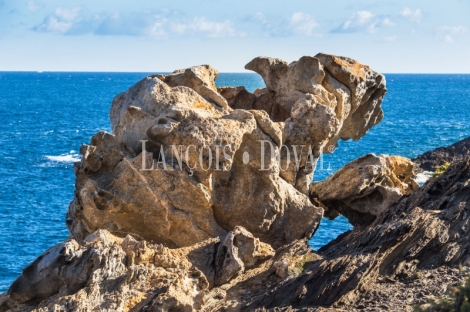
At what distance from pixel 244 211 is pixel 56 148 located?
6819 centimetres

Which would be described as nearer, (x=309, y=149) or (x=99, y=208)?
(x=99, y=208)

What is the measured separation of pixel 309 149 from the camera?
24.7 meters

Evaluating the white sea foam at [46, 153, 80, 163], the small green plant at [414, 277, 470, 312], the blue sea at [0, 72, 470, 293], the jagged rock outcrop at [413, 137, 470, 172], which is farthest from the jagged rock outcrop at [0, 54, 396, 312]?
the white sea foam at [46, 153, 80, 163]

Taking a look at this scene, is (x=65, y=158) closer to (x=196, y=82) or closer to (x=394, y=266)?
(x=196, y=82)

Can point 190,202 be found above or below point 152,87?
below

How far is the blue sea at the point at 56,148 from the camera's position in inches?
1809

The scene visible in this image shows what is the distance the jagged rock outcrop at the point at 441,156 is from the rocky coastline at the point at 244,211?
38.4 meters

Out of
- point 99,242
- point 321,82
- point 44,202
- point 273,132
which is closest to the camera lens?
point 99,242

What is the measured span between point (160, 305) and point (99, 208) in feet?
19.3

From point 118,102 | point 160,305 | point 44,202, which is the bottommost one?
point 44,202

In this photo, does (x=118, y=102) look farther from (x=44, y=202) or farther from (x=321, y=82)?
(x=44, y=202)

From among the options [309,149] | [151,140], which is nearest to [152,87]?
[151,140]

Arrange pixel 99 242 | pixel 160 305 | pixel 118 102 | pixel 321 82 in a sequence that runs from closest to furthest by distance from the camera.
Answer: pixel 160 305 → pixel 99 242 → pixel 118 102 → pixel 321 82

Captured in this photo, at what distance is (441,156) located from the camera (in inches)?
2677
